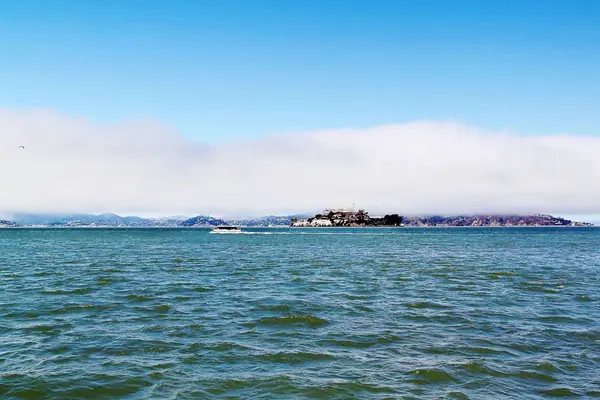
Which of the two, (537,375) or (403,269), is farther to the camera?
(403,269)

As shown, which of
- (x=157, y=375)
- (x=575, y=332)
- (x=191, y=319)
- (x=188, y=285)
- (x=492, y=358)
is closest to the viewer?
(x=157, y=375)

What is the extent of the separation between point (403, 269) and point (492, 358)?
37045mm

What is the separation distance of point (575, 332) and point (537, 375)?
8.53 metres

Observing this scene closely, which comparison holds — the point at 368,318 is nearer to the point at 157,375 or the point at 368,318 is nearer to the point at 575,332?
the point at 575,332

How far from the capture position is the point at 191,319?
25891mm

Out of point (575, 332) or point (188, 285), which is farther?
point (188, 285)

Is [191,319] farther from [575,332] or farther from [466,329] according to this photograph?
[575,332]

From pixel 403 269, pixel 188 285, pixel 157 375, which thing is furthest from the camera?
pixel 403 269

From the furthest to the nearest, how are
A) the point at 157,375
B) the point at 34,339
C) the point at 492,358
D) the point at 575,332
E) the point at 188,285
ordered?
the point at 188,285, the point at 575,332, the point at 34,339, the point at 492,358, the point at 157,375

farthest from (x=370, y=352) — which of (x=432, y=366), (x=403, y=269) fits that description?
(x=403, y=269)

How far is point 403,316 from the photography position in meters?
26.9

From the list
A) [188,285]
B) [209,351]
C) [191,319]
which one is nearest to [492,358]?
[209,351]

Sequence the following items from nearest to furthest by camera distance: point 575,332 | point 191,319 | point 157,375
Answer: point 157,375 → point 575,332 → point 191,319

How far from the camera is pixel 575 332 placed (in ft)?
76.8
